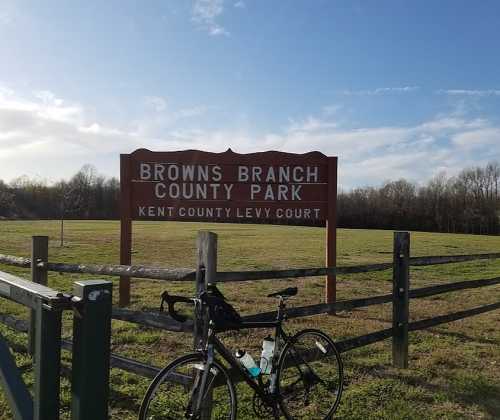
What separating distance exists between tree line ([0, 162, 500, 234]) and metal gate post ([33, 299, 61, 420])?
80832 mm

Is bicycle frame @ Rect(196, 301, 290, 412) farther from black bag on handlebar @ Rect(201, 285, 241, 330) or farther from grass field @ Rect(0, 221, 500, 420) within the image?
grass field @ Rect(0, 221, 500, 420)

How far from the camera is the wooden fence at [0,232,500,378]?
148 inches

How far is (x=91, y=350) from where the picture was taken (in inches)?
78.1

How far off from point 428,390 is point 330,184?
4.22m

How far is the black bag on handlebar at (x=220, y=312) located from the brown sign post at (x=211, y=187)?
4.76 metres

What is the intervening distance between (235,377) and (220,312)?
66 cm

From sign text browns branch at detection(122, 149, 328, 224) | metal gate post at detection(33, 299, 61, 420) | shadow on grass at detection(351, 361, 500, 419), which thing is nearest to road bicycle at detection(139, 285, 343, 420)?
shadow on grass at detection(351, 361, 500, 419)

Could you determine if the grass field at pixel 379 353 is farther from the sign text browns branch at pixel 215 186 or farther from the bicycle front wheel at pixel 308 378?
the sign text browns branch at pixel 215 186

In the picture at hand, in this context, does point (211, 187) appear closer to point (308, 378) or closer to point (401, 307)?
point (401, 307)

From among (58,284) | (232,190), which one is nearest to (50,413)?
(232,190)

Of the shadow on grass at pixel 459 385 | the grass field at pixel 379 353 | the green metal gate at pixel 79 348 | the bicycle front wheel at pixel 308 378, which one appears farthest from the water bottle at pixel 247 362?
the shadow on grass at pixel 459 385

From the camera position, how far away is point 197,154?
809 cm

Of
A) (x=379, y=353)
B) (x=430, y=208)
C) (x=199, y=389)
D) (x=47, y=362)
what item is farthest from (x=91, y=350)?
(x=430, y=208)

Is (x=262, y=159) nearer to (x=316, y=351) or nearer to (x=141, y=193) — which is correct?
(x=141, y=193)
